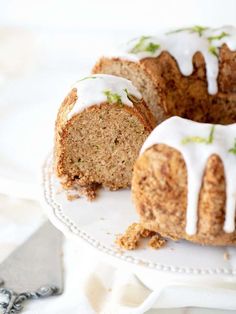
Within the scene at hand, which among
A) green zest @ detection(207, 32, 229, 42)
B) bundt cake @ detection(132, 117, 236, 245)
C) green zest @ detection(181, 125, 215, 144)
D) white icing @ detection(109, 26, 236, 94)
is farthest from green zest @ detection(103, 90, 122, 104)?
green zest @ detection(207, 32, 229, 42)

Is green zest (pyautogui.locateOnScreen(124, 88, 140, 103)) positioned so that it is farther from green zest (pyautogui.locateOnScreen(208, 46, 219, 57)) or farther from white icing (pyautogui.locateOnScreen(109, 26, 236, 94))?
green zest (pyautogui.locateOnScreen(208, 46, 219, 57))

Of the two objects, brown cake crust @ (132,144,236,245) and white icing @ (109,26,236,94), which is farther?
white icing @ (109,26,236,94)

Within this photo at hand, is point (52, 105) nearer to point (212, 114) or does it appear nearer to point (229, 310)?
point (212, 114)

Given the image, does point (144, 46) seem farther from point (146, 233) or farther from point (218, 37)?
point (146, 233)

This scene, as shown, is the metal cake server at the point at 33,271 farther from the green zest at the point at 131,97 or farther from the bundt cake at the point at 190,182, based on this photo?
the green zest at the point at 131,97

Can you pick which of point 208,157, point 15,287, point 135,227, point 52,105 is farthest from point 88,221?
point 52,105

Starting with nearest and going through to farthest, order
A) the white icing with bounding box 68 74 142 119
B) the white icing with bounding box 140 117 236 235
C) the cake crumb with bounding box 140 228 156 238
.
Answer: the white icing with bounding box 140 117 236 235, the cake crumb with bounding box 140 228 156 238, the white icing with bounding box 68 74 142 119
